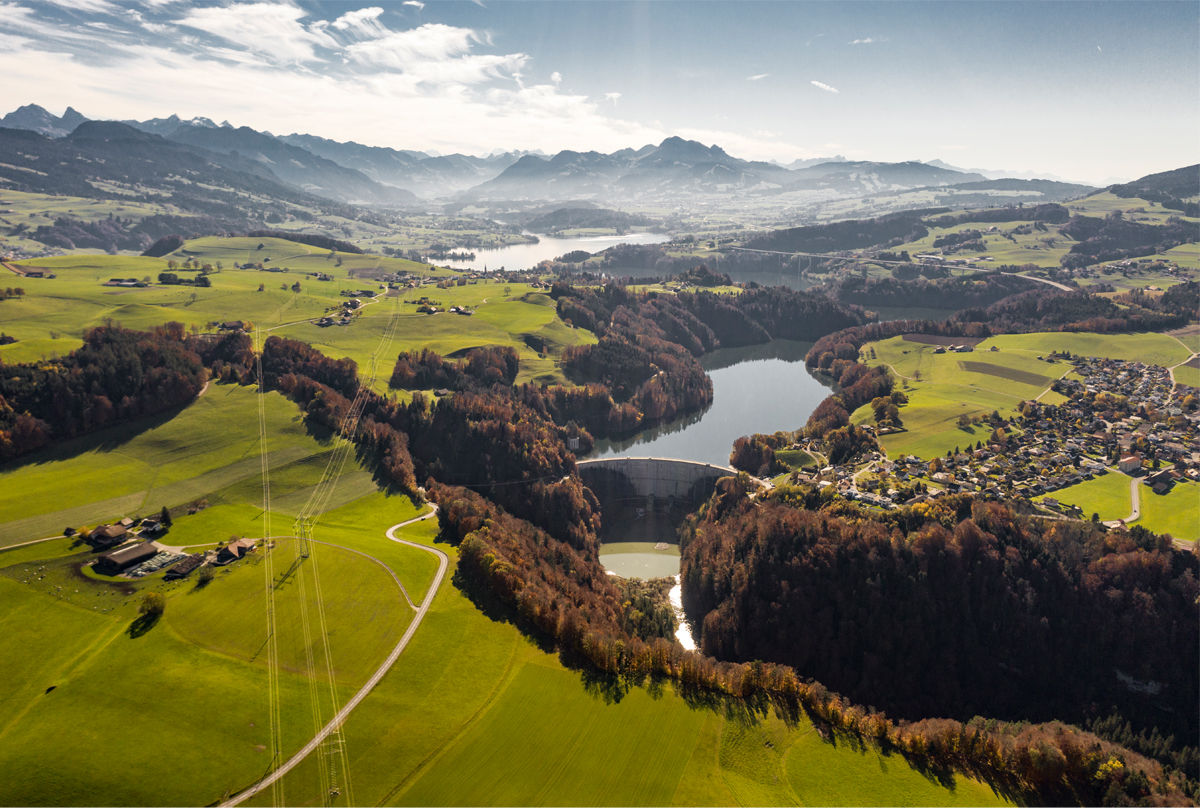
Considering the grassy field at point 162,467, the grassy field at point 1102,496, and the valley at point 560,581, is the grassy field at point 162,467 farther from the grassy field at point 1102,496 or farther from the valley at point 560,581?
the grassy field at point 1102,496

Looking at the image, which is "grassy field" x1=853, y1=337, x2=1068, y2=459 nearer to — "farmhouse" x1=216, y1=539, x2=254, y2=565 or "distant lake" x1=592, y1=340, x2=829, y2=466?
"distant lake" x1=592, y1=340, x2=829, y2=466

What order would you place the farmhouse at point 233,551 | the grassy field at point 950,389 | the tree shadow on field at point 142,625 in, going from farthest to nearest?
the grassy field at point 950,389 → the farmhouse at point 233,551 → the tree shadow on field at point 142,625

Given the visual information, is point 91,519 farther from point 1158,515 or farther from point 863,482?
point 1158,515

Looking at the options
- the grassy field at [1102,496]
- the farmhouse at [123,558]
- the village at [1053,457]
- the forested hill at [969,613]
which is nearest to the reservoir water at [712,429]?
the forested hill at [969,613]

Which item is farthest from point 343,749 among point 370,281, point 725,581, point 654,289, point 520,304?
point 654,289

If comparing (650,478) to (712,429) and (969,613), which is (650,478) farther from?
(969,613)

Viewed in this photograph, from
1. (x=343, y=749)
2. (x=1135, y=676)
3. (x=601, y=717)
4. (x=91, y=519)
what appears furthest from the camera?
(x=91, y=519)
